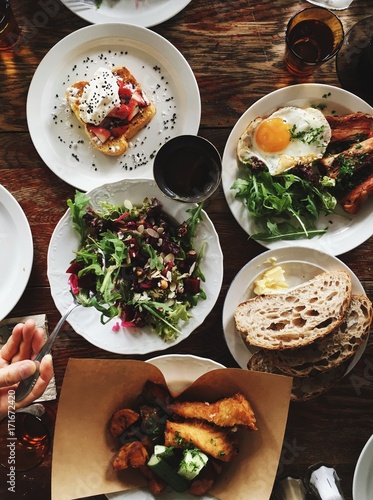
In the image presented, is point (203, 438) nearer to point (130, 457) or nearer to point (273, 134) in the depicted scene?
point (130, 457)

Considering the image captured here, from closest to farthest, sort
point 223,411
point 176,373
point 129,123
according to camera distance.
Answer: point 223,411, point 176,373, point 129,123

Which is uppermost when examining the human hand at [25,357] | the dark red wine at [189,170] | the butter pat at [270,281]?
the dark red wine at [189,170]

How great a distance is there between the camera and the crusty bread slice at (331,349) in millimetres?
2619

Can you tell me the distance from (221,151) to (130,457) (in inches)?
59.4

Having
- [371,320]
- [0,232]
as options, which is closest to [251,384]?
[371,320]

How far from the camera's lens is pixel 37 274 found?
9.09 feet

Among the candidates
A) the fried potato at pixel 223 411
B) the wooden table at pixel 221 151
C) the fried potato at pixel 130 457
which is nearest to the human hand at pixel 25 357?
the wooden table at pixel 221 151

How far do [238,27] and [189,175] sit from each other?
0.84m

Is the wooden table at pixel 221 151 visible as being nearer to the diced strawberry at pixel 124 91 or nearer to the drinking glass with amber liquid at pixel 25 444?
the drinking glass with amber liquid at pixel 25 444

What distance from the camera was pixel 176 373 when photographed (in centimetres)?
250

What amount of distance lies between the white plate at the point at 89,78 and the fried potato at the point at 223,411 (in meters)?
1.11

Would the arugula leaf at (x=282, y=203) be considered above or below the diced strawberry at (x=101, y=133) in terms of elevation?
below

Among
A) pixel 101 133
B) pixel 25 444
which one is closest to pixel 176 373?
pixel 25 444

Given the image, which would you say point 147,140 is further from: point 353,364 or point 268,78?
point 353,364
